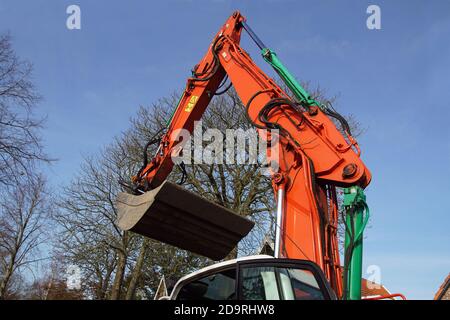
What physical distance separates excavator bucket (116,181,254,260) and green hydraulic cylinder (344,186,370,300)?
4.11ft

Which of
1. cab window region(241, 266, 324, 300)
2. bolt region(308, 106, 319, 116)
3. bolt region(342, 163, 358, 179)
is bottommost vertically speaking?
cab window region(241, 266, 324, 300)

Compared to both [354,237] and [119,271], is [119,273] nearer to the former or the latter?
[119,271]

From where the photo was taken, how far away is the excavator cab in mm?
3055

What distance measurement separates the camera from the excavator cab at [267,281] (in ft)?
10.0

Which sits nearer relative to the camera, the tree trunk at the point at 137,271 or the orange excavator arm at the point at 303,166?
the orange excavator arm at the point at 303,166

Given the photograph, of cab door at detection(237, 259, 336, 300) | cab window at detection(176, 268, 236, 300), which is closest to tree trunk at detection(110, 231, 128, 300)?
cab window at detection(176, 268, 236, 300)

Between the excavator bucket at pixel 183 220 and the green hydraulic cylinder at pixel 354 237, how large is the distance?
4.11ft

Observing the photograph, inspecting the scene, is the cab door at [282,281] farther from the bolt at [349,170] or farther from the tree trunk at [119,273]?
the tree trunk at [119,273]

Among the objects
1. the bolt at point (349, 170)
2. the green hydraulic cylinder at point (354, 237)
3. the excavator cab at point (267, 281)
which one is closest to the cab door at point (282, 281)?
the excavator cab at point (267, 281)

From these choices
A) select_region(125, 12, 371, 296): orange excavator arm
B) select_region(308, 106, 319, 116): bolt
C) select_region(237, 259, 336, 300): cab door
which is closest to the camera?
select_region(237, 259, 336, 300): cab door

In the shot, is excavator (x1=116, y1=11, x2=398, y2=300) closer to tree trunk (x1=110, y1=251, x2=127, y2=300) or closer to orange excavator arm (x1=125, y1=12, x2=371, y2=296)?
orange excavator arm (x1=125, y1=12, x2=371, y2=296)

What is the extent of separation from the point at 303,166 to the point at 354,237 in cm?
106
